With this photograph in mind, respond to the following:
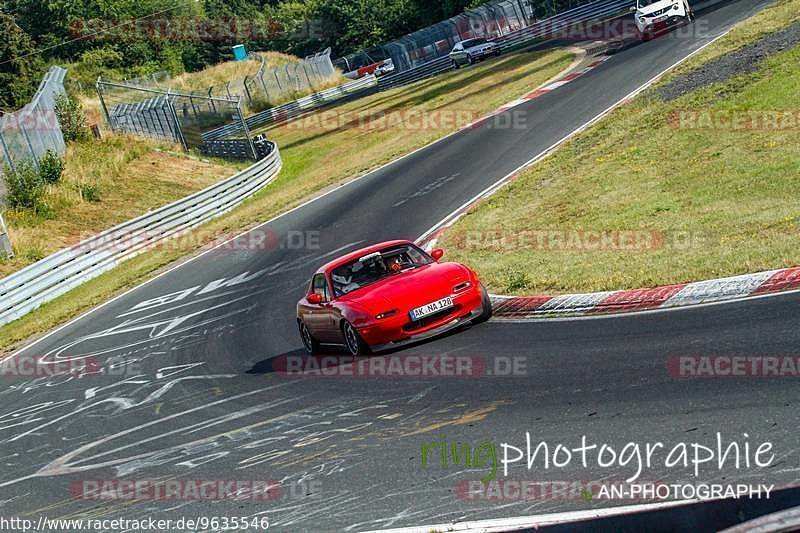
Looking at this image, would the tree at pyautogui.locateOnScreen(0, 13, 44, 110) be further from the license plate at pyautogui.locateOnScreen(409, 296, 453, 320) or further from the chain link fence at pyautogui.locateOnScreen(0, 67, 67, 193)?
the license plate at pyautogui.locateOnScreen(409, 296, 453, 320)

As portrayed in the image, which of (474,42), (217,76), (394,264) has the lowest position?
(394,264)

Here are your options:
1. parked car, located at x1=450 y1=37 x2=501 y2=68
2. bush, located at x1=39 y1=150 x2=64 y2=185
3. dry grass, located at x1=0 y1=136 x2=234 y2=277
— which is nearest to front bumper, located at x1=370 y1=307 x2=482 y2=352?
dry grass, located at x1=0 y1=136 x2=234 y2=277

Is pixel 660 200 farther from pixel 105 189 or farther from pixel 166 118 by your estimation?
pixel 166 118

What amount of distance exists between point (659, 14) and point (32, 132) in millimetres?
22801

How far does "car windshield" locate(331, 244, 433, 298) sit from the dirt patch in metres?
13.9

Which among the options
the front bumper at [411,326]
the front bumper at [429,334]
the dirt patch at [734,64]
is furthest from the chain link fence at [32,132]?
the front bumper at [429,334]

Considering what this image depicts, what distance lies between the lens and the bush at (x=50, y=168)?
119 feet

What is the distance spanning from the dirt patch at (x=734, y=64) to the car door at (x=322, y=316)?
1432cm

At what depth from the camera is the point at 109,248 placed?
30.1 m

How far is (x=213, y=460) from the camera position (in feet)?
32.0

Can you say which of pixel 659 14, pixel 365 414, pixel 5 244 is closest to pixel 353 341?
pixel 365 414

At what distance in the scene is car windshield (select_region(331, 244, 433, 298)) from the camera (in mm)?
13734

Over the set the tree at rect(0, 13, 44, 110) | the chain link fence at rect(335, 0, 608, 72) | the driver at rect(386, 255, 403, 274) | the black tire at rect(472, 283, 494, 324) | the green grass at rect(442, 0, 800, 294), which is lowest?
the green grass at rect(442, 0, 800, 294)

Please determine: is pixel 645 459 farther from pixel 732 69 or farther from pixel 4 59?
pixel 4 59
